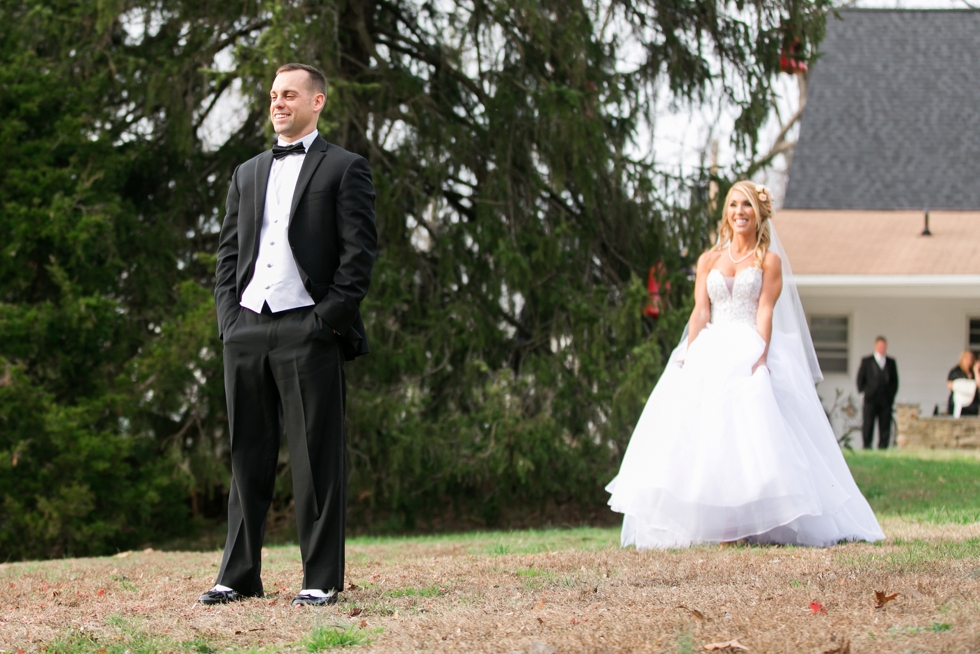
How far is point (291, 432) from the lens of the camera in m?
4.40

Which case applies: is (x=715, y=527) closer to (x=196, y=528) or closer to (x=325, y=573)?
(x=325, y=573)

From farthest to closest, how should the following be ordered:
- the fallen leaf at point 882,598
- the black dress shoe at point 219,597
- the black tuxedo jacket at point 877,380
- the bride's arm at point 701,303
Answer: the black tuxedo jacket at point 877,380
the bride's arm at point 701,303
the black dress shoe at point 219,597
the fallen leaf at point 882,598

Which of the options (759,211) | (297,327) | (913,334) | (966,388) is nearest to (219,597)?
(297,327)

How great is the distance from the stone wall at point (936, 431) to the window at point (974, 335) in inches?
104

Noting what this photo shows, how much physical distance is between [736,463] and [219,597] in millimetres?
3373

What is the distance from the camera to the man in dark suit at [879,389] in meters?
17.5

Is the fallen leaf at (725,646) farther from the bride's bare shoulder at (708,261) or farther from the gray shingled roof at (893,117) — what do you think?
the gray shingled roof at (893,117)

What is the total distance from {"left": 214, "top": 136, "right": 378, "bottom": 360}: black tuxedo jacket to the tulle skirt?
2878mm

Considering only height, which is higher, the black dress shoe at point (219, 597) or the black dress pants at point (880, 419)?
the black dress pants at point (880, 419)

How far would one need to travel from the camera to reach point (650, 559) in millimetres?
5520

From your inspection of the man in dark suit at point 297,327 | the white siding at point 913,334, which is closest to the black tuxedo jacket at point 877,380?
the white siding at point 913,334

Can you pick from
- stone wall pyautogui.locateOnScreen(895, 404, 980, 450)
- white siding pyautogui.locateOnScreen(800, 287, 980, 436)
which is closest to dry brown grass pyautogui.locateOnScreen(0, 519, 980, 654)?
stone wall pyautogui.locateOnScreen(895, 404, 980, 450)

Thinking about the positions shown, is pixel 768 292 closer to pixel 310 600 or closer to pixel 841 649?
pixel 310 600

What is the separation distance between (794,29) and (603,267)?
3353 mm
